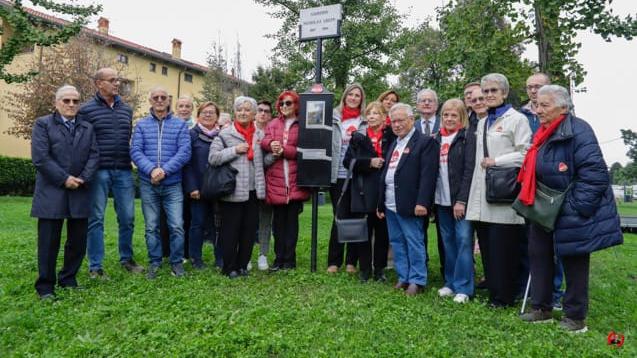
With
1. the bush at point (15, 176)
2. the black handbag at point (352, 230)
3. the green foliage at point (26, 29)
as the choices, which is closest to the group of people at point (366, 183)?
the black handbag at point (352, 230)

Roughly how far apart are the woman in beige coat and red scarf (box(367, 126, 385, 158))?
1298 millimetres

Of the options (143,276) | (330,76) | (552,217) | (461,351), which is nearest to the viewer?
(461,351)

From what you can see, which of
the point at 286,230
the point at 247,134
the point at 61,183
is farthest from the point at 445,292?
the point at 61,183

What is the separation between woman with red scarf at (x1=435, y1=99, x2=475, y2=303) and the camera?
4.91m

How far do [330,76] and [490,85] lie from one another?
18.5m

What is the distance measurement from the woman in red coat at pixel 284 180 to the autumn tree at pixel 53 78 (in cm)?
1527

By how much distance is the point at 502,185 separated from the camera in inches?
176

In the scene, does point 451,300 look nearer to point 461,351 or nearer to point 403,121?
point 461,351

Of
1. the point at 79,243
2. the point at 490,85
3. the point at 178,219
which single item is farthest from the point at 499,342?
the point at 79,243

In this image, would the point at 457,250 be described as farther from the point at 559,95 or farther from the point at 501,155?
the point at 559,95

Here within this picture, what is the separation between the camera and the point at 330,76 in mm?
22781

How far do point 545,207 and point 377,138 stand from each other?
232 centimetres

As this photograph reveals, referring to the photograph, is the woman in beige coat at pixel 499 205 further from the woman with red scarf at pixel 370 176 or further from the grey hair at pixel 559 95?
the woman with red scarf at pixel 370 176

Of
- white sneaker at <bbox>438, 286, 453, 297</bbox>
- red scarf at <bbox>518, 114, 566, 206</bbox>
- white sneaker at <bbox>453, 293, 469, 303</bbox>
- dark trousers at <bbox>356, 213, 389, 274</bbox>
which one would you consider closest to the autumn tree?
dark trousers at <bbox>356, 213, 389, 274</bbox>
